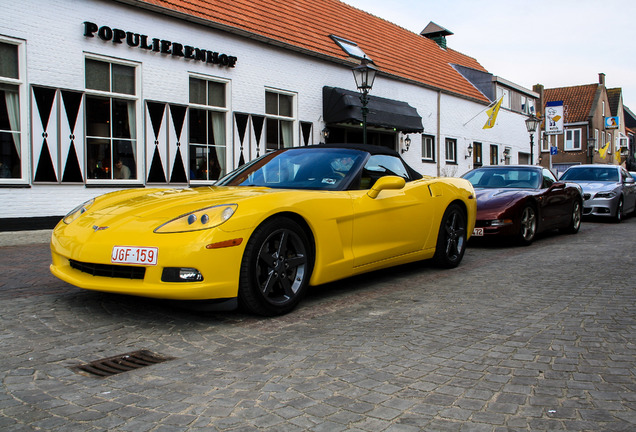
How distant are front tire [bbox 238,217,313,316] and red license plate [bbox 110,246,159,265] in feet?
2.07

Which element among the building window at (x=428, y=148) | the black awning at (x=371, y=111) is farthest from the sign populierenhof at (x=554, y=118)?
the black awning at (x=371, y=111)

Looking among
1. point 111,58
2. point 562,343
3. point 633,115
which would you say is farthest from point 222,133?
point 633,115

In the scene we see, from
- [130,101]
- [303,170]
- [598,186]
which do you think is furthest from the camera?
[598,186]

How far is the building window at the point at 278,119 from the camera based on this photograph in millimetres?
14781

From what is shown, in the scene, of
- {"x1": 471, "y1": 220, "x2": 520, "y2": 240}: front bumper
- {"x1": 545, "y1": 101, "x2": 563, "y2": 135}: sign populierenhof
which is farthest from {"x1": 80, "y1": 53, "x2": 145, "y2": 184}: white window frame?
{"x1": 545, "y1": 101, "x2": 563, "y2": 135}: sign populierenhof

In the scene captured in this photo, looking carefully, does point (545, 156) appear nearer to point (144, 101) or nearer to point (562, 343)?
point (144, 101)

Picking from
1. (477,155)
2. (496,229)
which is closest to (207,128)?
(496,229)

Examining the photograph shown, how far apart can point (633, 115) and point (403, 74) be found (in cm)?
6373

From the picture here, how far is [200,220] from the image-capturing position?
12.9ft

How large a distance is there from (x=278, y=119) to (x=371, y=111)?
320 cm

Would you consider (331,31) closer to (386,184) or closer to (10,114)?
(10,114)

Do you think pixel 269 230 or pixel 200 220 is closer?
pixel 200 220

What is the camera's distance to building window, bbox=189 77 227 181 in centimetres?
1287

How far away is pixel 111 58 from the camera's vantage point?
436 inches
